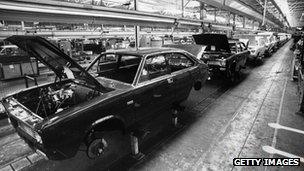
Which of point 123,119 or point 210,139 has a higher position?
point 123,119

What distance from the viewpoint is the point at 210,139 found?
3.52 metres

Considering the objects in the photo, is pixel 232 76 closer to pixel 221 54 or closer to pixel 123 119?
pixel 221 54

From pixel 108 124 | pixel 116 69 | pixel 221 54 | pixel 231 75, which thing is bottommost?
pixel 108 124

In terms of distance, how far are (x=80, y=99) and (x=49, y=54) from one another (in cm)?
89

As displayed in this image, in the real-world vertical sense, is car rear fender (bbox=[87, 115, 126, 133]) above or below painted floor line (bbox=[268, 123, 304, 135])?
above

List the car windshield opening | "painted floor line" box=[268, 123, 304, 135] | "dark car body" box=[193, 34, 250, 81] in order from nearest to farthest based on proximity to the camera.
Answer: "painted floor line" box=[268, 123, 304, 135], the car windshield opening, "dark car body" box=[193, 34, 250, 81]

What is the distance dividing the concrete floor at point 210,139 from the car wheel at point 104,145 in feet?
0.65

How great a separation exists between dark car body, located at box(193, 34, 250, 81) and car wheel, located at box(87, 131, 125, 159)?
14.7 feet

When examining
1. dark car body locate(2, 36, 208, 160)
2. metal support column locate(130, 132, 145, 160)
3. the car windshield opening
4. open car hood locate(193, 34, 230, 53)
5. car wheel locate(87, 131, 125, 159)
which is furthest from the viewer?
open car hood locate(193, 34, 230, 53)

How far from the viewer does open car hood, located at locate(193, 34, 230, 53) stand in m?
6.99

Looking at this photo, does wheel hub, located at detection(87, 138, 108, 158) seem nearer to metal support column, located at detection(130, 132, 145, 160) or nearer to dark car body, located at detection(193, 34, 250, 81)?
metal support column, located at detection(130, 132, 145, 160)

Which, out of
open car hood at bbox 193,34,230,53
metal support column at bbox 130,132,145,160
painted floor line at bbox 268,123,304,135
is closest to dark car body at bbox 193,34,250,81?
open car hood at bbox 193,34,230,53

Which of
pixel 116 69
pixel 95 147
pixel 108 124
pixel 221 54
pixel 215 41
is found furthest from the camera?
pixel 221 54

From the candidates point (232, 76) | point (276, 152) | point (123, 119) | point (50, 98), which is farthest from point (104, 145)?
point (232, 76)
